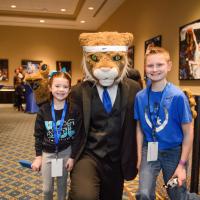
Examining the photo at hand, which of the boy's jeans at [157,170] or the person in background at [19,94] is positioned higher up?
the person in background at [19,94]

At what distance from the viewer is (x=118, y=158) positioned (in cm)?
185

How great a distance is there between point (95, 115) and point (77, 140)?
0.22m

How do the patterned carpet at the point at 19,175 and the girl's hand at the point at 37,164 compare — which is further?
the patterned carpet at the point at 19,175

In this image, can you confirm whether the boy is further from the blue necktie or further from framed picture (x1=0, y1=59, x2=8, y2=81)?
framed picture (x1=0, y1=59, x2=8, y2=81)

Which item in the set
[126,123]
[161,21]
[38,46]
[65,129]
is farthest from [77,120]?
[38,46]

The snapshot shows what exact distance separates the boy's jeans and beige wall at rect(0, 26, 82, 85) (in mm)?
11525

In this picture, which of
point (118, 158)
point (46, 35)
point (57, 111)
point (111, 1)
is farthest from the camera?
point (46, 35)

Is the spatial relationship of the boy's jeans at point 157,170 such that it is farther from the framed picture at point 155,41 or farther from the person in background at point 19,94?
the person in background at point 19,94

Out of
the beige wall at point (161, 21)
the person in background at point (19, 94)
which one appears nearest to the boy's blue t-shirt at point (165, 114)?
the beige wall at point (161, 21)

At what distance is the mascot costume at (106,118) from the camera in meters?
1.80

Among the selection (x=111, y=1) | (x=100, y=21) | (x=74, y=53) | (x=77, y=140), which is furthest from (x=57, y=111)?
→ (x=74, y=53)

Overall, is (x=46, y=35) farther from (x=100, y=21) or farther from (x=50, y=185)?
(x=50, y=185)

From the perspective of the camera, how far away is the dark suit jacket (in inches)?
71.3

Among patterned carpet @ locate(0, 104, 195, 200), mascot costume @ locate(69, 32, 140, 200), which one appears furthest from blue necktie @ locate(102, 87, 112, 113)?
patterned carpet @ locate(0, 104, 195, 200)
